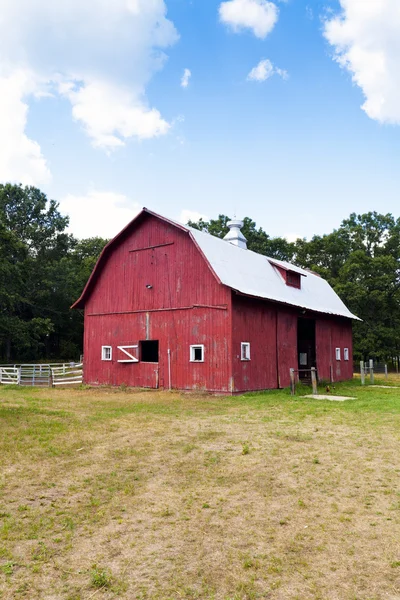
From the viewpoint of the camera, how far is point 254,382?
18188mm

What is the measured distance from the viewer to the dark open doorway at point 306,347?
82.5 feet

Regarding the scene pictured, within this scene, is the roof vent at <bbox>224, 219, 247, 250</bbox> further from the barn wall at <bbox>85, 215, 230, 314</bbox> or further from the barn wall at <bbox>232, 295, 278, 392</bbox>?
the barn wall at <bbox>232, 295, 278, 392</bbox>

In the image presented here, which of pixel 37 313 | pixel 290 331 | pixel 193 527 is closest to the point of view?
pixel 193 527

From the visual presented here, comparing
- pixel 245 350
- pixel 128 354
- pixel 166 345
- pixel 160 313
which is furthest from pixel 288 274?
pixel 128 354

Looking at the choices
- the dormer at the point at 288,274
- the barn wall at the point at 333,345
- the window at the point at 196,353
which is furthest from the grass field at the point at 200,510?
the barn wall at the point at 333,345

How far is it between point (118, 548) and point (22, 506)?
179cm

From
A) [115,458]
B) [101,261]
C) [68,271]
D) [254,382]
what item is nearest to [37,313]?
[68,271]

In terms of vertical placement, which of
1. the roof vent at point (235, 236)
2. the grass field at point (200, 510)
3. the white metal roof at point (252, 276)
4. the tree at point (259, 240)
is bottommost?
the grass field at point (200, 510)

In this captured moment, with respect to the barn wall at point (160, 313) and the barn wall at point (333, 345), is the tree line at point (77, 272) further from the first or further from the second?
the barn wall at point (160, 313)

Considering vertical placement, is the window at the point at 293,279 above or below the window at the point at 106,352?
above

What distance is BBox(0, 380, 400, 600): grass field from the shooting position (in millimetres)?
3852

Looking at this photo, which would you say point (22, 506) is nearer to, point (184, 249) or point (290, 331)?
point (184, 249)

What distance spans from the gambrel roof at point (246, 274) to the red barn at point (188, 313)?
0.21 feet

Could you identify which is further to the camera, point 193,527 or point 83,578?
point 193,527
